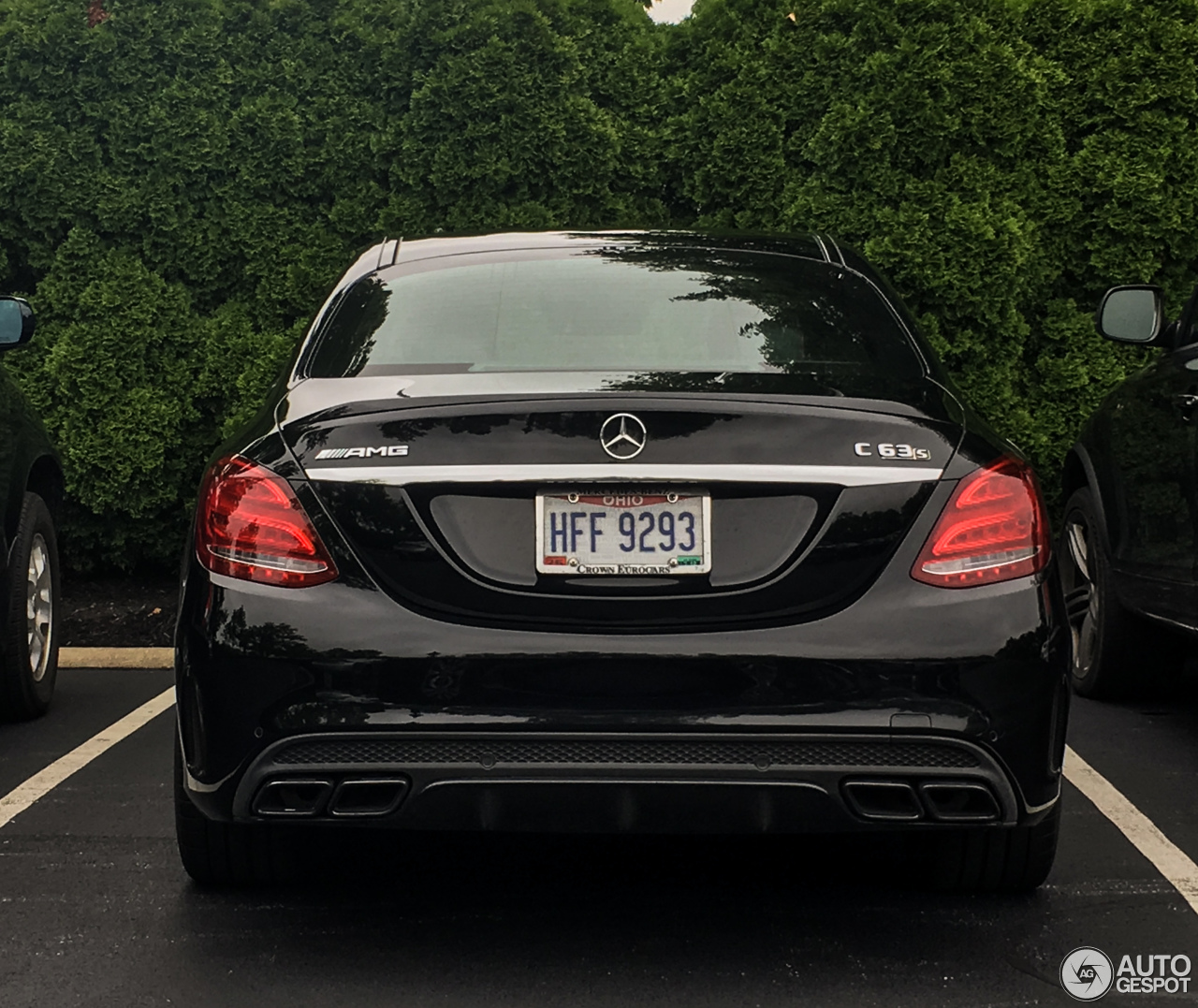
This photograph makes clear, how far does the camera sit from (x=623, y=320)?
13.2ft

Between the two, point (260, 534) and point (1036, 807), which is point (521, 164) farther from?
point (1036, 807)

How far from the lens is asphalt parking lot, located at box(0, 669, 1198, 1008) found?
3.35 meters

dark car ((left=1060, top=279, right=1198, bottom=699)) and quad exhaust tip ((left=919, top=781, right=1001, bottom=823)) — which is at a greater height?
quad exhaust tip ((left=919, top=781, right=1001, bottom=823))

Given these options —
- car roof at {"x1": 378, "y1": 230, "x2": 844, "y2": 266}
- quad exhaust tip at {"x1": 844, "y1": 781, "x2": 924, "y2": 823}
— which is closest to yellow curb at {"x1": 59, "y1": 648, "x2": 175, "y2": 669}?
car roof at {"x1": 378, "y1": 230, "x2": 844, "y2": 266}

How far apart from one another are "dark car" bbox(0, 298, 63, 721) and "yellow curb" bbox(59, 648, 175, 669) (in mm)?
897

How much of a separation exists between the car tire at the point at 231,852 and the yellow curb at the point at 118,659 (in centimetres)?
339

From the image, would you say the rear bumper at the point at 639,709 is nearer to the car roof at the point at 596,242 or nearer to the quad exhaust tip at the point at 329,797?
the quad exhaust tip at the point at 329,797

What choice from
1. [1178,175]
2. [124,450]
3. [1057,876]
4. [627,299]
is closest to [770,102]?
[1178,175]

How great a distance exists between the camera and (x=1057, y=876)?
411cm

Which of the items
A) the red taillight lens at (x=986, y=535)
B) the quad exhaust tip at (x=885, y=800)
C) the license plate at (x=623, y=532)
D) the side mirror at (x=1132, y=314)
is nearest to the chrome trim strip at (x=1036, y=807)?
the quad exhaust tip at (x=885, y=800)

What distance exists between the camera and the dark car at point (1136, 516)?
18.1 ft

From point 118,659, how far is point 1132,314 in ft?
14.3

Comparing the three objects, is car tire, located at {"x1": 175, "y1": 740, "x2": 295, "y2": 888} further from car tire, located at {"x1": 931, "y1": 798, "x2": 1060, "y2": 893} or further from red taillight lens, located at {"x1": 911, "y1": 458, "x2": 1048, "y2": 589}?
red taillight lens, located at {"x1": 911, "y1": 458, "x2": 1048, "y2": 589}

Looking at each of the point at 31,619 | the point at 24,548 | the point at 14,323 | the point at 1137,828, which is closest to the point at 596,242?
the point at 1137,828
